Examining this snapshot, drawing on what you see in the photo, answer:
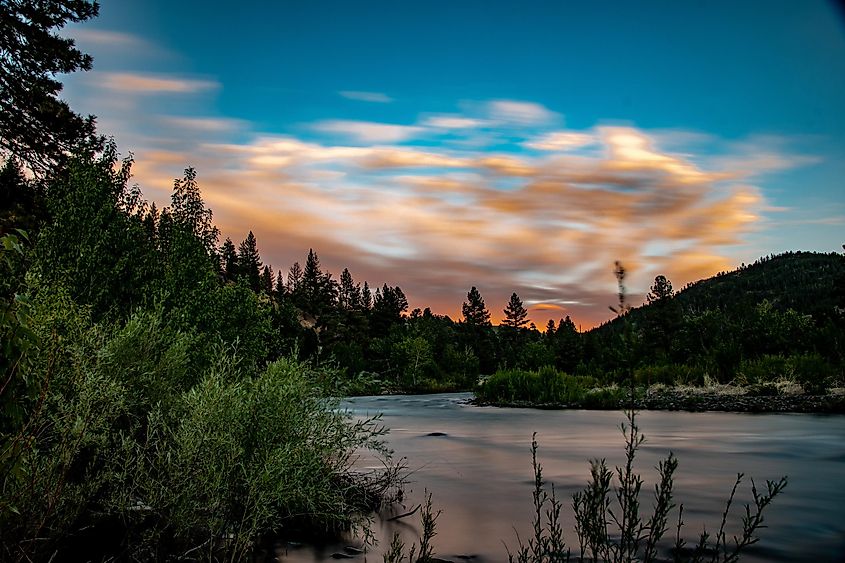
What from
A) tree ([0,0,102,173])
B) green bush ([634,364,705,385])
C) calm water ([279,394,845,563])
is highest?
tree ([0,0,102,173])

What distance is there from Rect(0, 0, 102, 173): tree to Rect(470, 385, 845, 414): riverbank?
66.3 feet

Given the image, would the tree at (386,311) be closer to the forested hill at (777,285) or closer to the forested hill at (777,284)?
the forested hill at (777,285)

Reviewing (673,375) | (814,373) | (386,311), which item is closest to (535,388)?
(673,375)

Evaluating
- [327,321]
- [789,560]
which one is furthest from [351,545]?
[327,321]

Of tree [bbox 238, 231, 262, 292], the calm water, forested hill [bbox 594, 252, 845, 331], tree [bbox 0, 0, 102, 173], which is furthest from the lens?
forested hill [bbox 594, 252, 845, 331]

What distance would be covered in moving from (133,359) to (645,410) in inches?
1045

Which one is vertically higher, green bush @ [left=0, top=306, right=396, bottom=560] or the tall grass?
green bush @ [left=0, top=306, right=396, bottom=560]

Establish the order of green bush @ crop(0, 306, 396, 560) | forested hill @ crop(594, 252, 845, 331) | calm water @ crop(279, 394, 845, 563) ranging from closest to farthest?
green bush @ crop(0, 306, 396, 560), calm water @ crop(279, 394, 845, 563), forested hill @ crop(594, 252, 845, 331)

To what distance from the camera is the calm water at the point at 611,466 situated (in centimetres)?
891

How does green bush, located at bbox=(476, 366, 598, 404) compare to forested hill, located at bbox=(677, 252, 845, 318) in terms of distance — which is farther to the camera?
forested hill, located at bbox=(677, 252, 845, 318)

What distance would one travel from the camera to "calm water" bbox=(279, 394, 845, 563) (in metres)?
8.91

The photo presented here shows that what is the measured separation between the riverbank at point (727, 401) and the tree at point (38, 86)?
20.2m

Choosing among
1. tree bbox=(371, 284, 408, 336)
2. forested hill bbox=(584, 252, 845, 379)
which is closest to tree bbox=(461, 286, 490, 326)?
tree bbox=(371, 284, 408, 336)

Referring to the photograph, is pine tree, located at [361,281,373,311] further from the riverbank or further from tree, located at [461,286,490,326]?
the riverbank
